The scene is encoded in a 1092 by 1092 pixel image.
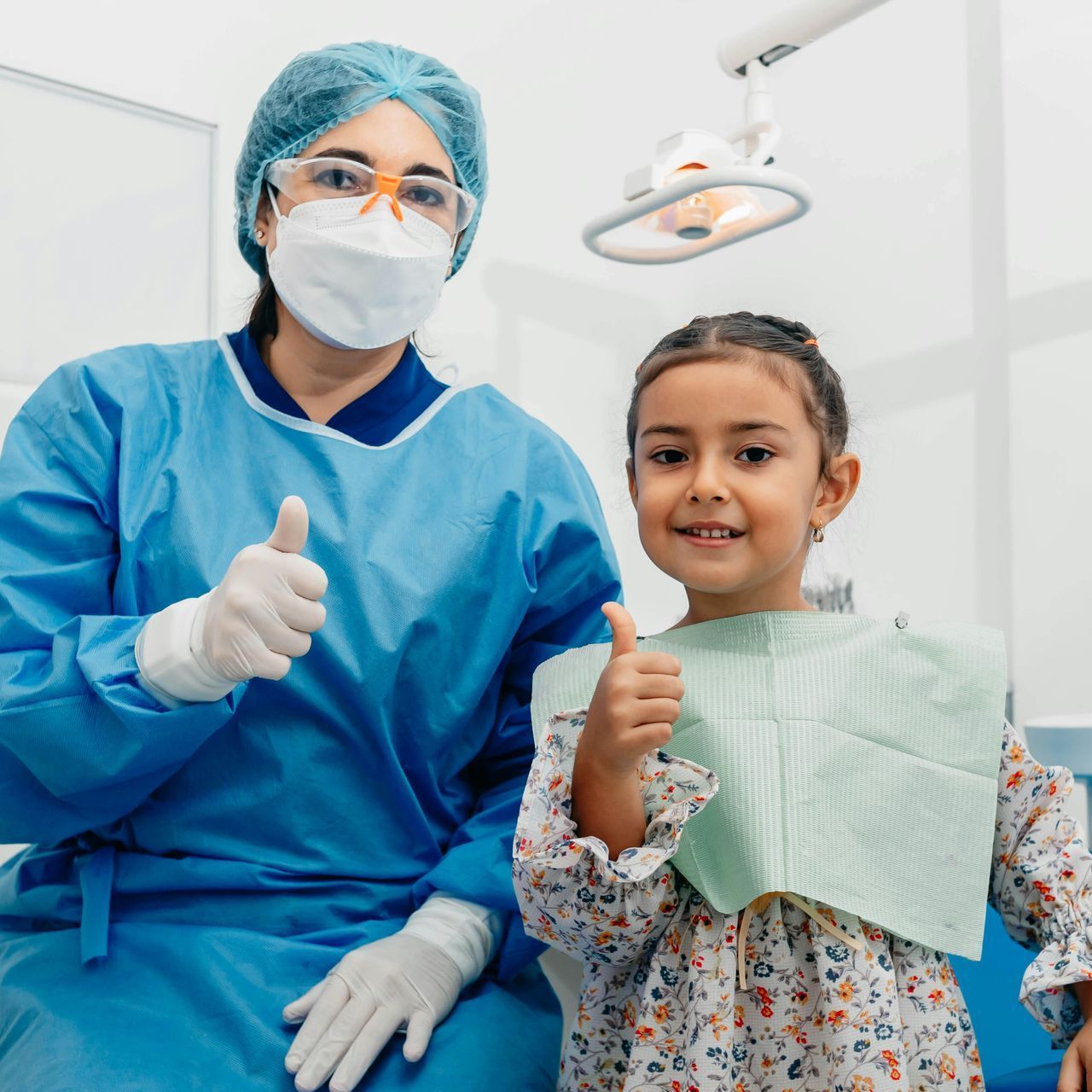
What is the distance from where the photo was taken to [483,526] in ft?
4.35

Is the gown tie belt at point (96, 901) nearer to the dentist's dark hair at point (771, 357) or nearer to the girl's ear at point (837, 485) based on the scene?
the dentist's dark hair at point (771, 357)

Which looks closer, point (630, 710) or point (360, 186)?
point (630, 710)

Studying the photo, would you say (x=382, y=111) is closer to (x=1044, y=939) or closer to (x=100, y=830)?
(x=100, y=830)

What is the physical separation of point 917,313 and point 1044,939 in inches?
75.7

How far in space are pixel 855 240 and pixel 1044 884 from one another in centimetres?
211

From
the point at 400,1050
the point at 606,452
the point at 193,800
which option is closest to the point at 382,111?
the point at 193,800

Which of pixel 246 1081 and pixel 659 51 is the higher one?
pixel 659 51

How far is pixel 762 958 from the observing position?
988mm

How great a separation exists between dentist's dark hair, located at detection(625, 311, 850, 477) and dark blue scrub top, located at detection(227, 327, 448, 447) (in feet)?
1.26

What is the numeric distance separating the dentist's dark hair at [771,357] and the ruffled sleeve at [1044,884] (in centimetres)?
34

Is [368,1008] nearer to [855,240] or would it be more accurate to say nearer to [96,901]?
[96,901]

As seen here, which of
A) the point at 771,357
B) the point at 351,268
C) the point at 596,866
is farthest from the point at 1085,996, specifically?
the point at 351,268

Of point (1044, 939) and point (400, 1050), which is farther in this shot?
point (400, 1050)

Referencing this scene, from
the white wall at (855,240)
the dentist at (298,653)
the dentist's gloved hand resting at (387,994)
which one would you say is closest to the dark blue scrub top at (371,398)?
the dentist at (298,653)
